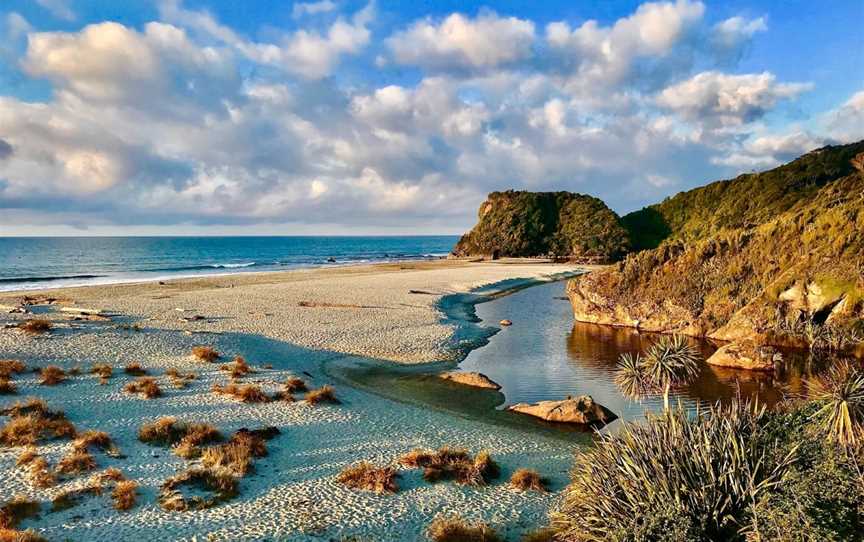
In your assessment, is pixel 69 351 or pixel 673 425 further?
pixel 69 351

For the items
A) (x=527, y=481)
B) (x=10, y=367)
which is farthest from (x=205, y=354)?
(x=527, y=481)

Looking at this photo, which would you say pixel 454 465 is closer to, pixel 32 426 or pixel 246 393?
pixel 246 393

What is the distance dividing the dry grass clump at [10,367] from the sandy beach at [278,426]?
0.66m

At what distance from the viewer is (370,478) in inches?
637

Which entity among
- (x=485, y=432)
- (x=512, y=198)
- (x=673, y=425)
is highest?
(x=512, y=198)

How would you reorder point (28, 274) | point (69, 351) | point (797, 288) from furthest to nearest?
point (28, 274) → point (797, 288) → point (69, 351)

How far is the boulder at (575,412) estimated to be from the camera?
22825 millimetres

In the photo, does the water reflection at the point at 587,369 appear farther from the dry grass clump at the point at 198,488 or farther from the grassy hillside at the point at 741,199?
the grassy hillside at the point at 741,199

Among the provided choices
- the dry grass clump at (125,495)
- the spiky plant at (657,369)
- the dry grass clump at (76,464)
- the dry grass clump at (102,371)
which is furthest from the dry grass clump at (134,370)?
the spiky plant at (657,369)

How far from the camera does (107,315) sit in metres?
43.6

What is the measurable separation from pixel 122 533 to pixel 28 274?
361 feet

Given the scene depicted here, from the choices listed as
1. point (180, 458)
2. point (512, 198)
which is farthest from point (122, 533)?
Answer: point (512, 198)

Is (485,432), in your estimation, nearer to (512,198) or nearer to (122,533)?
(122,533)

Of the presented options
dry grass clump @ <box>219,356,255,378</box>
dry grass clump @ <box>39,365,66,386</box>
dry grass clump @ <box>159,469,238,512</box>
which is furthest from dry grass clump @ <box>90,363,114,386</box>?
dry grass clump @ <box>159,469,238,512</box>
